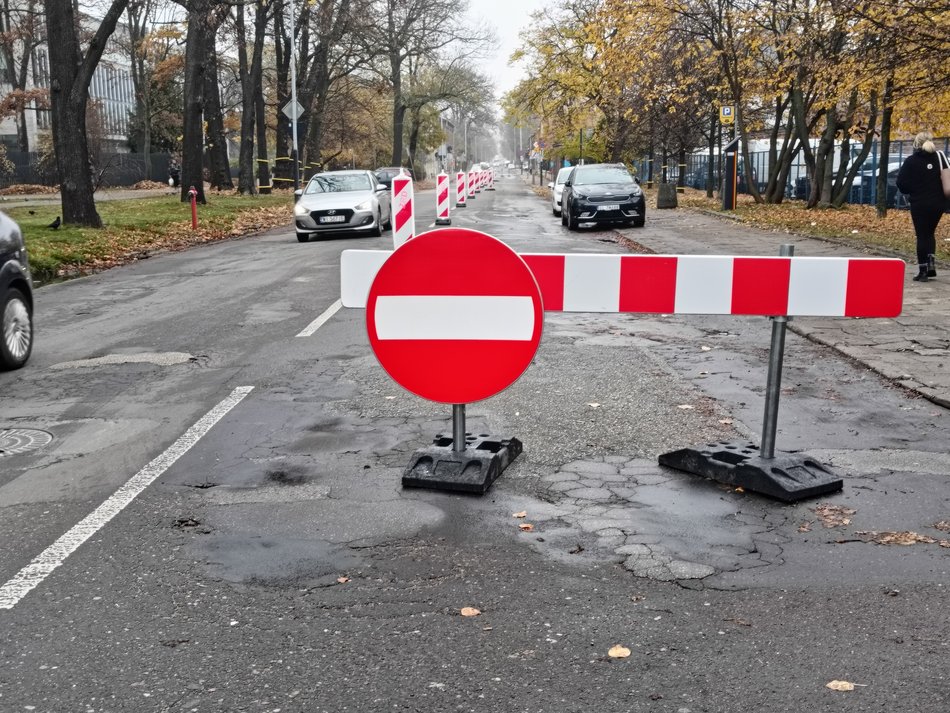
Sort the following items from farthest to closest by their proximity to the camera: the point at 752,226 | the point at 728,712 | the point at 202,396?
the point at 752,226
the point at 202,396
the point at 728,712

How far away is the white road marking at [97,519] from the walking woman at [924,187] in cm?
969

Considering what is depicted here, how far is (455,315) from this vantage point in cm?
534

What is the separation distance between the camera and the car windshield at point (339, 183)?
24922 millimetres

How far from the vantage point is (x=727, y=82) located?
32.8m

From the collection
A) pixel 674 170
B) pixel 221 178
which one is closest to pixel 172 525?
pixel 221 178

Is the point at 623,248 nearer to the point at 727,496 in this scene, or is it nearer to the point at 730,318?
the point at 730,318

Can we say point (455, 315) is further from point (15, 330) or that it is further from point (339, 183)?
point (339, 183)

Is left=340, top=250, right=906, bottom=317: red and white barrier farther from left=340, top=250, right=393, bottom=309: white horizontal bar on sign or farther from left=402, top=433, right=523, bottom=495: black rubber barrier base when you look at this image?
left=402, top=433, right=523, bottom=495: black rubber barrier base

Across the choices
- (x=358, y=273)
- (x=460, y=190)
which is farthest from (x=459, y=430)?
(x=460, y=190)

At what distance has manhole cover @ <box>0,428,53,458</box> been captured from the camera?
619 centimetres

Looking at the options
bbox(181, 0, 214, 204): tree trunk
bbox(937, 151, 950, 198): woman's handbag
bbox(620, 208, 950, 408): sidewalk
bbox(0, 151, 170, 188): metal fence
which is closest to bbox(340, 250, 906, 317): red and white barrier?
bbox(620, 208, 950, 408): sidewalk

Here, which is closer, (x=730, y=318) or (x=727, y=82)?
(x=730, y=318)

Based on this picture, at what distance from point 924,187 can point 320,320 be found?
7584 mm

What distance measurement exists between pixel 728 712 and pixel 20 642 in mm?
2275
